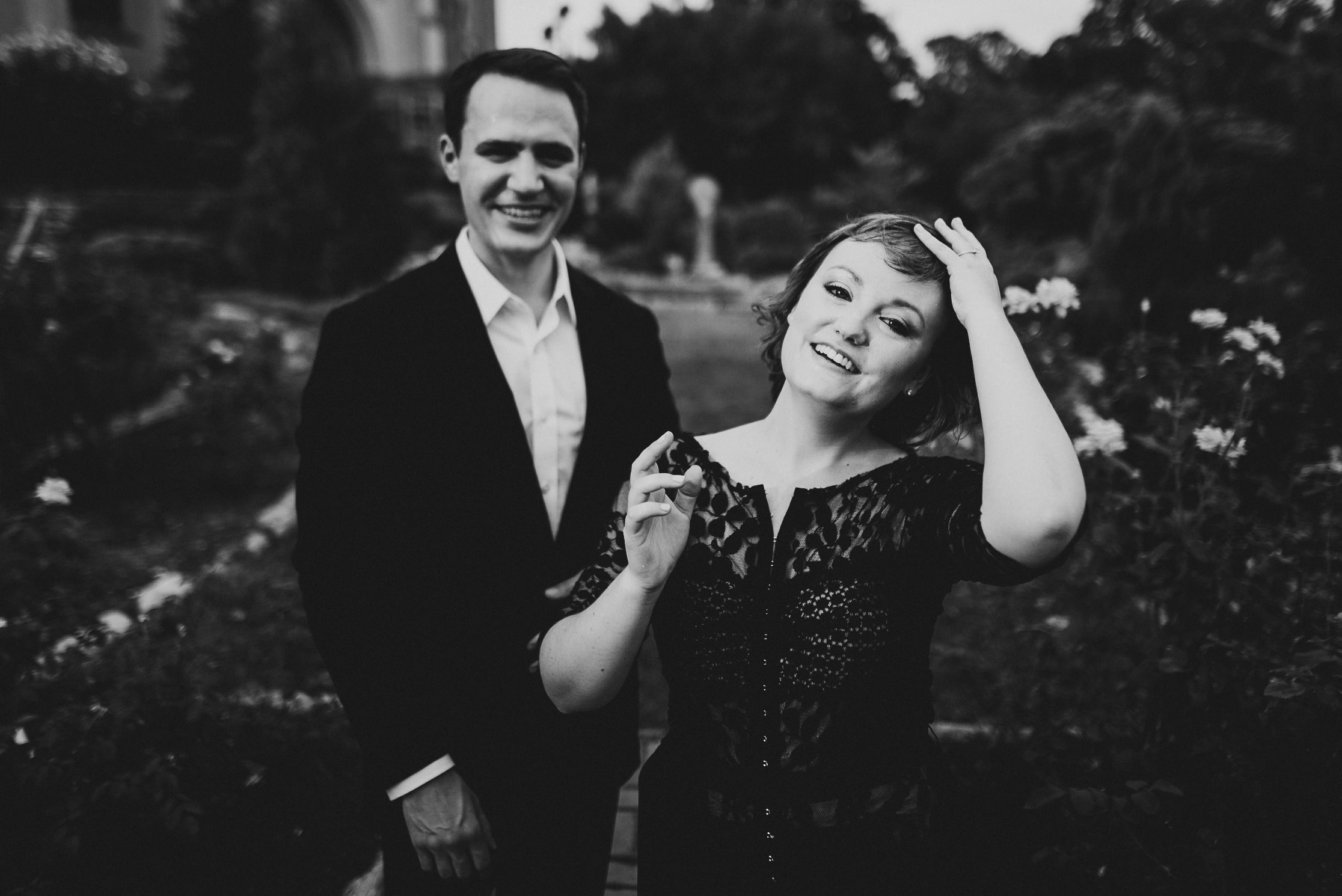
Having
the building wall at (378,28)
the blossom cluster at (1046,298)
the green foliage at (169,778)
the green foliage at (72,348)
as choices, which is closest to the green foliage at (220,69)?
the building wall at (378,28)

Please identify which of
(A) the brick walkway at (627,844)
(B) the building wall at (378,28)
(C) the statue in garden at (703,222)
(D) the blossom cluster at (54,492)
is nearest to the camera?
(D) the blossom cluster at (54,492)

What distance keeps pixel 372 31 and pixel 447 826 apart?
24136mm

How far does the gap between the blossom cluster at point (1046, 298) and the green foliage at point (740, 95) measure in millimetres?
22348

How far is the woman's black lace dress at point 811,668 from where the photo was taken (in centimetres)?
155

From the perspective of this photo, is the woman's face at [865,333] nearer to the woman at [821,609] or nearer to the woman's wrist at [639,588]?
the woman at [821,609]

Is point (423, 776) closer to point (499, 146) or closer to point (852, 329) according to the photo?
point (852, 329)

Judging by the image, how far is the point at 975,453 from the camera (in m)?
→ 3.02

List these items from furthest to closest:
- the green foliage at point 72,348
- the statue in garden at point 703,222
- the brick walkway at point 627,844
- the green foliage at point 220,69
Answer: the statue in garden at point 703,222 → the green foliage at point 220,69 → the green foliage at point 72,348 → the brick walkway at point 627,844

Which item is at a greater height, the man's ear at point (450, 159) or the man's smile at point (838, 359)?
the man's ear at point (450, 159)

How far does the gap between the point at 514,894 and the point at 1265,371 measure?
2.36 meters

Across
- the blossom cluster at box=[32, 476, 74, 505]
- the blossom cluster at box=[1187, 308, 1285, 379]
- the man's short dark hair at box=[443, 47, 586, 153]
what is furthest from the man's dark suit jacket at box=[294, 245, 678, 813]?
the blossom cluster at box=[1187, 308, 1285, 379]

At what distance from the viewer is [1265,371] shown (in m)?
2.40

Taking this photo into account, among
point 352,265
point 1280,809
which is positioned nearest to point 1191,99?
point 1280,809

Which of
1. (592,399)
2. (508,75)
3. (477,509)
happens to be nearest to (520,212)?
(508,75)
